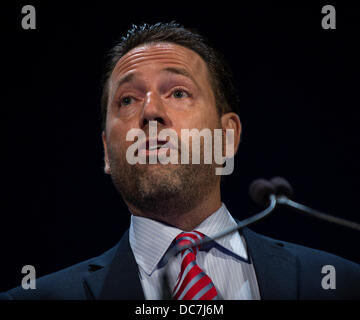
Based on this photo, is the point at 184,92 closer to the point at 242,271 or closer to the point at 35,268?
the point at 242,271

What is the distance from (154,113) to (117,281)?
0.56 m

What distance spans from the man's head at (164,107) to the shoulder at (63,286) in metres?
0.27

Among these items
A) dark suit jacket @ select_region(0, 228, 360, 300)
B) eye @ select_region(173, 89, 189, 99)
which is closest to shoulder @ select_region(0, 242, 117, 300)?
dark suit jacket @ select_region(0, 228, 360, 300)

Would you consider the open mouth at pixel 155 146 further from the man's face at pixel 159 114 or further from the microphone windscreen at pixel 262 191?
the microphone windscreen at pixel 262 191

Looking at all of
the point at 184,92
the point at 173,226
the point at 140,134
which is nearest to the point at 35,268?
the point at 173,226

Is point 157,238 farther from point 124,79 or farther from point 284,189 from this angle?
point 124,79

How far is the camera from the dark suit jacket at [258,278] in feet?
4.25

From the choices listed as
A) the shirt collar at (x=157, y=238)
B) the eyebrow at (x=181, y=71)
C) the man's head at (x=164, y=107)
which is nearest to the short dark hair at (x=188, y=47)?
the man's head at (x=164, y=107)

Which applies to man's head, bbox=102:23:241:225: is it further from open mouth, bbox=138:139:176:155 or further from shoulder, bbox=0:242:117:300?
shoulder, bbox=0:242:117:300

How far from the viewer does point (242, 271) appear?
138cm

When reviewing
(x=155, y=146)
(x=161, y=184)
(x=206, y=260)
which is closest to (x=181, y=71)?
(x=155, y=146)

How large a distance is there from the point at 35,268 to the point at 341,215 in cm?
131

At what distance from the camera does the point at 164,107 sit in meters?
1.41
